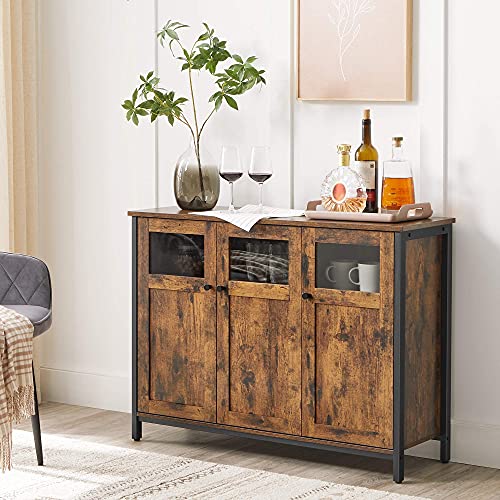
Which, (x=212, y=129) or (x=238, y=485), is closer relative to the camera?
(x=238, y=485)

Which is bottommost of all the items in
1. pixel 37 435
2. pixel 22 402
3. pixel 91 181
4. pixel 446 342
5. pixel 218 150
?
pixel 37 435

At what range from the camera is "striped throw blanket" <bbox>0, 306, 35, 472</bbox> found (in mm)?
3467

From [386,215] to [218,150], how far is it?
978mm

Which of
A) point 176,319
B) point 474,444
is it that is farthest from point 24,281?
point 474,444

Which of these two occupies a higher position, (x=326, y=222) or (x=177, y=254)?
(x=326, y=222)

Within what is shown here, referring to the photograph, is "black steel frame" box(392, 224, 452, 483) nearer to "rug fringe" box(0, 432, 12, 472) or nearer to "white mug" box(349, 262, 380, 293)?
"white mug" box(349, 262, 380, 293)

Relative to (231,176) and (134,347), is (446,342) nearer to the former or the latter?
(231,176)

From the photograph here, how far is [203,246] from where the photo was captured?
4.05 m

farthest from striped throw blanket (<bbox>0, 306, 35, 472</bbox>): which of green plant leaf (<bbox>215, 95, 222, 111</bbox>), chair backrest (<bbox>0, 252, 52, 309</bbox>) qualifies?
green plant leaf (<bbox>215, 95, 222, 111</bbox>)

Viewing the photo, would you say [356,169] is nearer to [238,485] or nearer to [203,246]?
[203,246]

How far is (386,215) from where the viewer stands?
3.68 metres

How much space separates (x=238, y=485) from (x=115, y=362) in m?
1.24

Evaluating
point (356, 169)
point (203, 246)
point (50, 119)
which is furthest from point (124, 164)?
point (356, 169)

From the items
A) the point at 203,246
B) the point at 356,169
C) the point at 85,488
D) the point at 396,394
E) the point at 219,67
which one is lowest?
the point at 85,488
